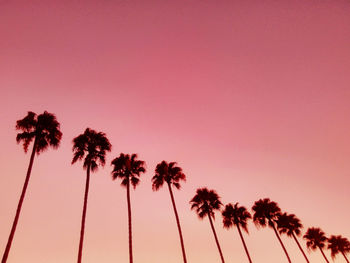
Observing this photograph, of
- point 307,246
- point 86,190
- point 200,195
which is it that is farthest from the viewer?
point 307,246

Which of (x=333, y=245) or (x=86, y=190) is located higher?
(x=86, y=190)

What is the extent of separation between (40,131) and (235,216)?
1271 inches

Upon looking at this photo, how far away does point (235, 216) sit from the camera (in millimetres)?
40562

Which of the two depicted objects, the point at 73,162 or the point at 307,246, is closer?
the point at 73,162

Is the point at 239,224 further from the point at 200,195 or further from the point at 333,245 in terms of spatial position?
the point at 333,245

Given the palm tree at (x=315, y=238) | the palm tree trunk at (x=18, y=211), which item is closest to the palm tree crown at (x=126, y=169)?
the palm tree trunk at (x=18, y=211)

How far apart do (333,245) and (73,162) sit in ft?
185

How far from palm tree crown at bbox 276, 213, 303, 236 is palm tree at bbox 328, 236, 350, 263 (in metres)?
15.5

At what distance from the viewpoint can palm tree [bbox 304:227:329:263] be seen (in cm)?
4866

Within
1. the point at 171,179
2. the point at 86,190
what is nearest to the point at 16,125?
the point at 86,190

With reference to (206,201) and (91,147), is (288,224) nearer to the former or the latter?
(206,201)

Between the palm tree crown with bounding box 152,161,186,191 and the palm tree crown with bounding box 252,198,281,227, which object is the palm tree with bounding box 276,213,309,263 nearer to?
the palm tree crown with bounding box 252,198,281,227

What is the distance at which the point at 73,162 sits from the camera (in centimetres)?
2700

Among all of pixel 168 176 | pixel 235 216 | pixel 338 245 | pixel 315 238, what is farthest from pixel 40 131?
pixel 338 245
